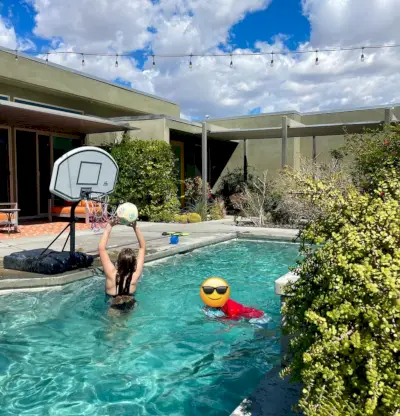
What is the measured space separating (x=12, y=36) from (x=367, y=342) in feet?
52.9

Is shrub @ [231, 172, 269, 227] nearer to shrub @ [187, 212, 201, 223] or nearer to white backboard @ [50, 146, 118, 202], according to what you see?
shrub @ [187, 212, 201, 223]

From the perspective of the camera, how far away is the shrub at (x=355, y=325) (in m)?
1.88

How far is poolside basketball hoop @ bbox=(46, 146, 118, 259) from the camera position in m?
7.30

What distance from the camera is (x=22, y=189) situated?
14242 mm

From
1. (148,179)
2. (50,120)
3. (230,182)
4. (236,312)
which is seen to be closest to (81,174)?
(236,312)

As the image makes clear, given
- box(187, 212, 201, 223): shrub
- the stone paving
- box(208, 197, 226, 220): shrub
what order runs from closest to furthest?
the stone paving
box(187, 212, 201, 223): shrub
box(208, 197, 226, 220): shrub

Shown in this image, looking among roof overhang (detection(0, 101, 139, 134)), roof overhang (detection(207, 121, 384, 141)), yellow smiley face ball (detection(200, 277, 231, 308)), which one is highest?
roof overhang (detection(207, 121, 384, 141))

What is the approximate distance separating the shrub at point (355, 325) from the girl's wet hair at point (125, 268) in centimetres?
348

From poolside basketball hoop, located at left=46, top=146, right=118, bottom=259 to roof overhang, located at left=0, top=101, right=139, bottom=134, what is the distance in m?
3.94

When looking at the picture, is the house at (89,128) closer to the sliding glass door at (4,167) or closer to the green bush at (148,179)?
the sliding glass door at (4,167)

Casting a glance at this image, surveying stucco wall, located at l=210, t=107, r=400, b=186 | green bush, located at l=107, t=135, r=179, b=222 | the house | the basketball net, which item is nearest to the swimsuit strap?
the house

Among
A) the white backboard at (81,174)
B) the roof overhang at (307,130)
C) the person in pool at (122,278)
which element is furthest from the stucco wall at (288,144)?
the person in pool at (122,278)

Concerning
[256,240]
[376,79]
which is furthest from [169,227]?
[376,79]

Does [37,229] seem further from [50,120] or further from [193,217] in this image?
[193,217]
